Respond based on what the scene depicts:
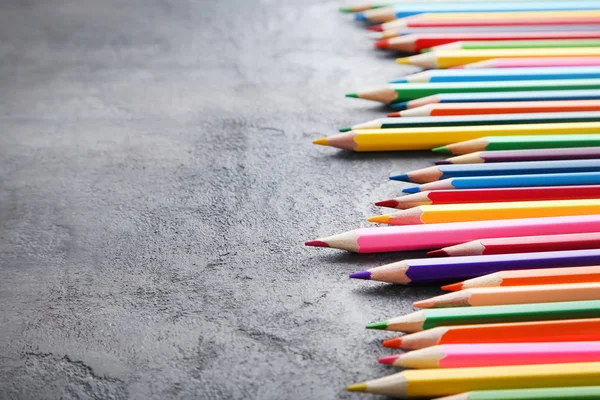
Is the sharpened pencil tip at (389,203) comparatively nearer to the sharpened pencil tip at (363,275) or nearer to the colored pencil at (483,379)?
the sharpened pencil tip at (363,275)

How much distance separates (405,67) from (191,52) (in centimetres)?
38

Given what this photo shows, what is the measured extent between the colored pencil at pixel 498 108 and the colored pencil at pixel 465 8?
0.31 m

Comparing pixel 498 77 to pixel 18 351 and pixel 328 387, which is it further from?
pixel 18 351

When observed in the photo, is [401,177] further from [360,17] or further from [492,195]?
[360,17]

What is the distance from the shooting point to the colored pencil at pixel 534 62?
1168mm

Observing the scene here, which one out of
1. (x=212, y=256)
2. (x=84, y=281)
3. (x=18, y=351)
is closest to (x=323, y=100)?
(x=212, y=256)

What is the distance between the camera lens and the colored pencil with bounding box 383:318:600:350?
2.47 feet

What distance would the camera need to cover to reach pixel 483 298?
786 millimetres

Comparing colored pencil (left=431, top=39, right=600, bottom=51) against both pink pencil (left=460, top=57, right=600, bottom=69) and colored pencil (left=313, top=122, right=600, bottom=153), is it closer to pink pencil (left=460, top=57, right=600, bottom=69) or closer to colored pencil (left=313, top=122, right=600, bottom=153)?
pink pencil (left=460, top=57, right=600, bottom=69)

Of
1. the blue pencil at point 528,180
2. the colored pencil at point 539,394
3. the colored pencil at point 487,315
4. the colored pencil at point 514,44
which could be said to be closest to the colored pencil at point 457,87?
the colored pencil at point 514,44

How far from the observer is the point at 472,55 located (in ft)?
3.89

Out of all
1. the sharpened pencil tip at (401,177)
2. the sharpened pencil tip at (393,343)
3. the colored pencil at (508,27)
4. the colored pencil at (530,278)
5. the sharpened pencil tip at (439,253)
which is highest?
the colored pencil at (508,27)

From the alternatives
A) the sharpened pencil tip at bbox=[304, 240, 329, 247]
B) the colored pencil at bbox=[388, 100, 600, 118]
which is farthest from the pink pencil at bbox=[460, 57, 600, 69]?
the sharpened pencil tip at bbox=[304, 240, 329, 247]

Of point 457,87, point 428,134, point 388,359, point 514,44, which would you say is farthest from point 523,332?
point 514,44
